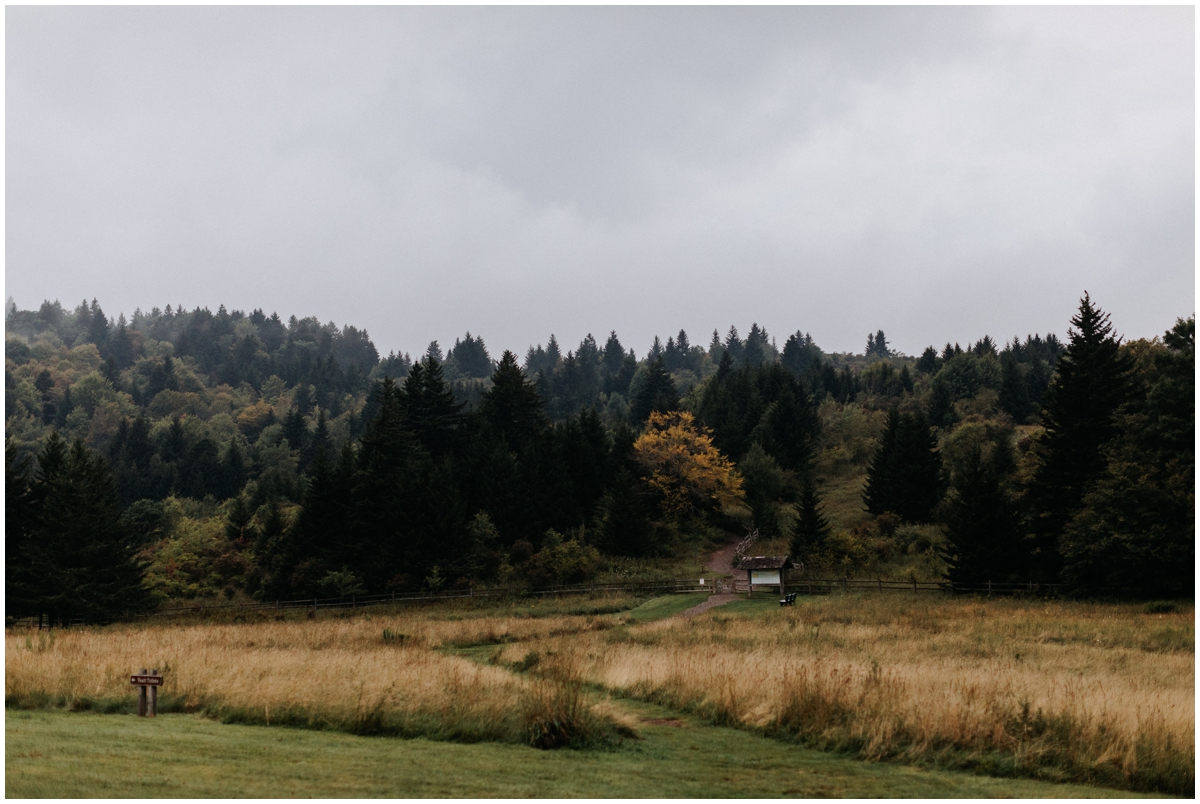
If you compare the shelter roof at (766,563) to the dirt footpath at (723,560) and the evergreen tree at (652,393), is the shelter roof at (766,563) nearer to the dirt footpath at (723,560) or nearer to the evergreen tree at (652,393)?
the dirt footpath at (723,560)

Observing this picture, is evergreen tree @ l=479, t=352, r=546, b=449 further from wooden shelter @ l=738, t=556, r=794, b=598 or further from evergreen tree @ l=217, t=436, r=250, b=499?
evergreen tree @ l=217, t=436, r=250, b=499

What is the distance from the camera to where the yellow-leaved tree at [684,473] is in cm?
7956

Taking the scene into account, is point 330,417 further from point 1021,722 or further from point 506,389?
point 1021,722

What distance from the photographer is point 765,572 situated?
52.3m

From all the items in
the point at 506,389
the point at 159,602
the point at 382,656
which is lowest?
the point at 159,602

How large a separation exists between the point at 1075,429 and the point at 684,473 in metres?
36.6

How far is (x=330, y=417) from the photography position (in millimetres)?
197375

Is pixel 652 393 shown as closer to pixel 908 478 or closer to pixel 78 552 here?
pixel 908 478

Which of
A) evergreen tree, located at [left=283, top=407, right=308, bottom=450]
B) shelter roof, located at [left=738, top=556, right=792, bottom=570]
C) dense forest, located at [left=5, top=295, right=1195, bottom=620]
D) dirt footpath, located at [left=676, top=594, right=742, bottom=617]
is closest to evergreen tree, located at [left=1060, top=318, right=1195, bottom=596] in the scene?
dense forest, located at [left=5, top=295, right=1195, bottom=620]

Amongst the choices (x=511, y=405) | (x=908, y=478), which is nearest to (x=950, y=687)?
(x=908, y=478)

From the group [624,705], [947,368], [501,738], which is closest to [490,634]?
[624,705]

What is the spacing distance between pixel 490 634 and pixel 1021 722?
24.0 m

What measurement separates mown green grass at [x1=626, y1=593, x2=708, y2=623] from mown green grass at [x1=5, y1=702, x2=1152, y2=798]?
27.5 meters

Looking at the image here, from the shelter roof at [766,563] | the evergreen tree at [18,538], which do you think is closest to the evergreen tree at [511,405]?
the shelter roof at [766,563]
